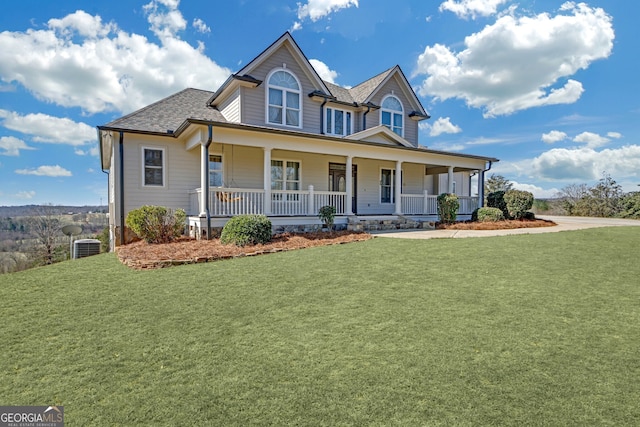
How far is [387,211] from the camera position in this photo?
60.7ft

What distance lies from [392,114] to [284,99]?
697 centimetres

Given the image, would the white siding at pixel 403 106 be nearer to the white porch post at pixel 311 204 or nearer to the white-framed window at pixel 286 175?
the white-framed window at pixel 286 175

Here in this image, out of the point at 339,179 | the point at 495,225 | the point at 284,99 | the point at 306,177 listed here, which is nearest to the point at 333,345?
the point at 306,177

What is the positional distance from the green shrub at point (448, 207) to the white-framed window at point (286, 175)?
Result: 6.91 m

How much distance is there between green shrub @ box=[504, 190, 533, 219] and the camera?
16.3 meters

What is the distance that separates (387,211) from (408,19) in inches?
365

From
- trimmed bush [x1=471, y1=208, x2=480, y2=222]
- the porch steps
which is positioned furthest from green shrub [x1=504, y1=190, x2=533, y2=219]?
the porch steps

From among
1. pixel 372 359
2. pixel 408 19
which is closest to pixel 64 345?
pixel 372 359

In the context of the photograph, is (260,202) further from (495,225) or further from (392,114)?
(392,114)

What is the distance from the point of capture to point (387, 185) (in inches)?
742

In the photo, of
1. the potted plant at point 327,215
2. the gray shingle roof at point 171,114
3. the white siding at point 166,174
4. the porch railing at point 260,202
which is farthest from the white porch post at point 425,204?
the white siding at point 166,174

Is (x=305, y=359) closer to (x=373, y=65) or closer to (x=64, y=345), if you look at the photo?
(x=64, y=345)

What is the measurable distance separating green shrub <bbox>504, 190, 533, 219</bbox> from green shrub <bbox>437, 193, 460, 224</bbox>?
292cm

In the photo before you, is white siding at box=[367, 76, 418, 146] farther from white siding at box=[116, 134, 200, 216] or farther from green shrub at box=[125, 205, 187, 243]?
green shrub at box=[125, 205, 187, 243]
